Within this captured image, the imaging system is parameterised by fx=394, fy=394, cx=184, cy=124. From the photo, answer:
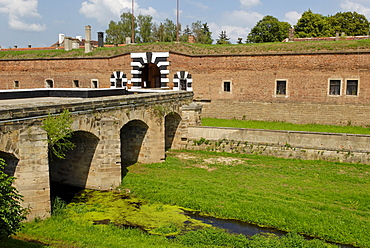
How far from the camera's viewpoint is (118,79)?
28.6m

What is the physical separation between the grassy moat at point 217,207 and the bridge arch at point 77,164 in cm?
Answer: 88

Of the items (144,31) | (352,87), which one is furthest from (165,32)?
(352,87)

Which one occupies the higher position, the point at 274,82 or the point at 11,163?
the point at 274,82

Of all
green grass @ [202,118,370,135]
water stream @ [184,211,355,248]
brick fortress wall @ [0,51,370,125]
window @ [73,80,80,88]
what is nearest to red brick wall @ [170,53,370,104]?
brick fortress wall @ [0,51,370,125]

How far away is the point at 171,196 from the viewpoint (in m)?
13.5

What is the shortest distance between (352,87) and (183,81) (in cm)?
1060

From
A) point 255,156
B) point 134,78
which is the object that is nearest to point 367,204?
point 255,156

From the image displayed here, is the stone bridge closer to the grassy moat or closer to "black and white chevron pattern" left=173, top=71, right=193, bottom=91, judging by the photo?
the grassy moat

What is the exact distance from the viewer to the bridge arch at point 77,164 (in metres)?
14.3

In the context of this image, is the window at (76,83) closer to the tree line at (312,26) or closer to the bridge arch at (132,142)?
the bridge arch at (132,142)

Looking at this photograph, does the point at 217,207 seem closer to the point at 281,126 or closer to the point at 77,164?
the point at 77,164

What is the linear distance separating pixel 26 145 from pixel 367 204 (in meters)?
10.4

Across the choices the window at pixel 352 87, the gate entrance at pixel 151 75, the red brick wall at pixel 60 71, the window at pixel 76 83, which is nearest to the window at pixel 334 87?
the window at pixel 352 87

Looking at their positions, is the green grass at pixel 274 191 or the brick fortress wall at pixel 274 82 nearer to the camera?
the green grass at pixel 274 191
